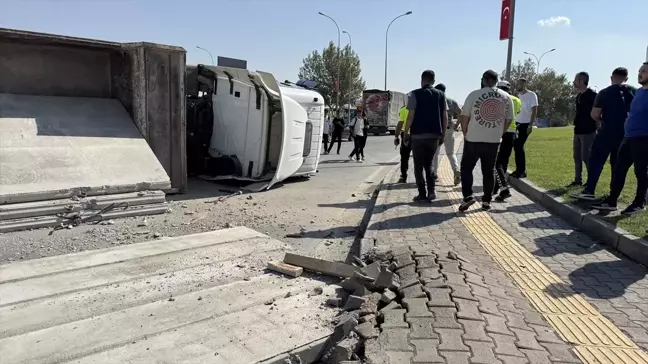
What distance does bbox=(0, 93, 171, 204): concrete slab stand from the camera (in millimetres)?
5923

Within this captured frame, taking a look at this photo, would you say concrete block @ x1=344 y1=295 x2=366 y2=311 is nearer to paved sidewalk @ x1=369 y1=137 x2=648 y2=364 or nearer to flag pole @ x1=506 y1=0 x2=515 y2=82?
paved sidewalk @ x1=369 y1=137 x2=648 y2=364

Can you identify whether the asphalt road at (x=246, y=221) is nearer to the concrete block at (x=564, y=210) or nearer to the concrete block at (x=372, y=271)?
the concrete block at (x=372, y=271)

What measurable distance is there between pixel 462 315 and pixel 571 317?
0.77 metres

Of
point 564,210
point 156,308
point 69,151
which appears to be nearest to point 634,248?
point 564,210

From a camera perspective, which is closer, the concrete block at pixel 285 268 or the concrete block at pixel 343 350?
the concrete block at pixel 343 350

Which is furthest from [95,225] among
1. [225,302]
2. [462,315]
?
[462,315]

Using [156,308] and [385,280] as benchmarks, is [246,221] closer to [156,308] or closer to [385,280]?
[156,308]

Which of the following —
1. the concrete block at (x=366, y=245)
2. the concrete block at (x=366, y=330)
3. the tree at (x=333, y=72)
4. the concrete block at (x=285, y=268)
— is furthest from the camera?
the tree at (x=333, y=72)

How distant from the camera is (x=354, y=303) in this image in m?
3.38

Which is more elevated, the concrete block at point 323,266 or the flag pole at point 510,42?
the flag pole at point 510,42

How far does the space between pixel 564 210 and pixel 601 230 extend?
1.14m

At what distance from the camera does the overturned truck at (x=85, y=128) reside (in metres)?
5.89

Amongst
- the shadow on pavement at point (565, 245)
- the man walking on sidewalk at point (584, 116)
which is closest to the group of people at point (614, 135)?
the man walking on sidewalk at point (584, 116)

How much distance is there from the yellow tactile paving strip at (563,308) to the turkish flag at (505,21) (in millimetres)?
8331
